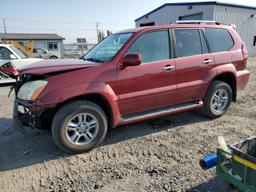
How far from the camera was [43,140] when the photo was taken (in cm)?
416

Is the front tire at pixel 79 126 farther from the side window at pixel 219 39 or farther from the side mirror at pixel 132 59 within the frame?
the side window at pixel 219 39

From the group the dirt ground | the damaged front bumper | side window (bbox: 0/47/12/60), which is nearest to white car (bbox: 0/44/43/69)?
side window (bbox: 0/47/12/60)

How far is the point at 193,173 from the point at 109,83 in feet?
5.70

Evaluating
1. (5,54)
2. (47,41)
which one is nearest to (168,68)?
(5,54)

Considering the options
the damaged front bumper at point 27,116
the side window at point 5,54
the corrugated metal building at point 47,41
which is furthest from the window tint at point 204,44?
the corrugated metal building at point 47,41

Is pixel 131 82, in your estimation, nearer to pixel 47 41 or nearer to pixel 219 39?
pixel 219 39

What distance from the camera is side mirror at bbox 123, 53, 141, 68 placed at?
3.63 metres

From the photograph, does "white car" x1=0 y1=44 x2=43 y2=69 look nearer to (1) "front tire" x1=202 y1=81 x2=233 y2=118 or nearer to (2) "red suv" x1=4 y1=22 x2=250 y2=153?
(2) "red suv" x1=4 y1=22 x2=250 y2=153

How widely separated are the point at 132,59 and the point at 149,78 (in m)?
0.53

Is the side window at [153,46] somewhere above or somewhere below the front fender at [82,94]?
above

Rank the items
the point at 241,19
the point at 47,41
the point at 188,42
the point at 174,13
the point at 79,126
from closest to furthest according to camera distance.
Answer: the point at 79,126
the point at 188,42
the point at 241,19
the point at 174,13
the point at 47,41

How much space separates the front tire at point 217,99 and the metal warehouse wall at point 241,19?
1466 cm

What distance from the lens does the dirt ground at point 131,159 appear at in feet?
9.66

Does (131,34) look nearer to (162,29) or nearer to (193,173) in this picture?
(162,29)
